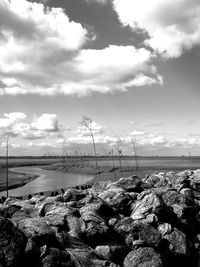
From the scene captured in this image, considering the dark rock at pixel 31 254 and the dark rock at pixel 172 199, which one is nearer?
the dark rock at pixel 31 254

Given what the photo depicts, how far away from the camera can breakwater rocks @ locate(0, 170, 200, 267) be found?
45.8 feet

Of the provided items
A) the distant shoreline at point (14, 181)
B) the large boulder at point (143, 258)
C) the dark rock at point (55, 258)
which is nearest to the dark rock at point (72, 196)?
the large boulder at point (143, 258)

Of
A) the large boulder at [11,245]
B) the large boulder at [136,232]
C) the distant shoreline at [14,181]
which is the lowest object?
the distant shoreline at [14,181]

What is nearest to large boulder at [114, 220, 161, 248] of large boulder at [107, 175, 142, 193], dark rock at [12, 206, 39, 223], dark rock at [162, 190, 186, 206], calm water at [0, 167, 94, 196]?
dark rock at [12, 206, 39, 223]

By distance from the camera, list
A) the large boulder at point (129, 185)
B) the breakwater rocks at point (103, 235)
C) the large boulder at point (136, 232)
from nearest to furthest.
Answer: the breakwater rocks at point (103, 235), the large boulder at point (136, 232), the large boulder at point (129, 185)

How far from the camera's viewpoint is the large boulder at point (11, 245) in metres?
13.1

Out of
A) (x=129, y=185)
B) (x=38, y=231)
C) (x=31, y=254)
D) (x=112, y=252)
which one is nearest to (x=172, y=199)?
(x=129, y=185)

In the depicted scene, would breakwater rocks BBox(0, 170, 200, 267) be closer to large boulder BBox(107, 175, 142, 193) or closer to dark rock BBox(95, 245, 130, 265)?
dark rock BBox(95, 245, 130, 265)

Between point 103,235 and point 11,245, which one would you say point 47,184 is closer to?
point 103,235

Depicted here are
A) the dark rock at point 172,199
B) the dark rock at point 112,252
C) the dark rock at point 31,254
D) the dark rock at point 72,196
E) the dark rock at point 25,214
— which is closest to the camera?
the dark rock at point 31,254

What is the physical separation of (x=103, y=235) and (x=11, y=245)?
5942 mm

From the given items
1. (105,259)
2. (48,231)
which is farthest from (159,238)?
(48,231)

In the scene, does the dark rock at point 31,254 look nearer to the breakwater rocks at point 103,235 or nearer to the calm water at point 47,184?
the breakwater rocks at point 103,235

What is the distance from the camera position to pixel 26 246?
45.8ft
